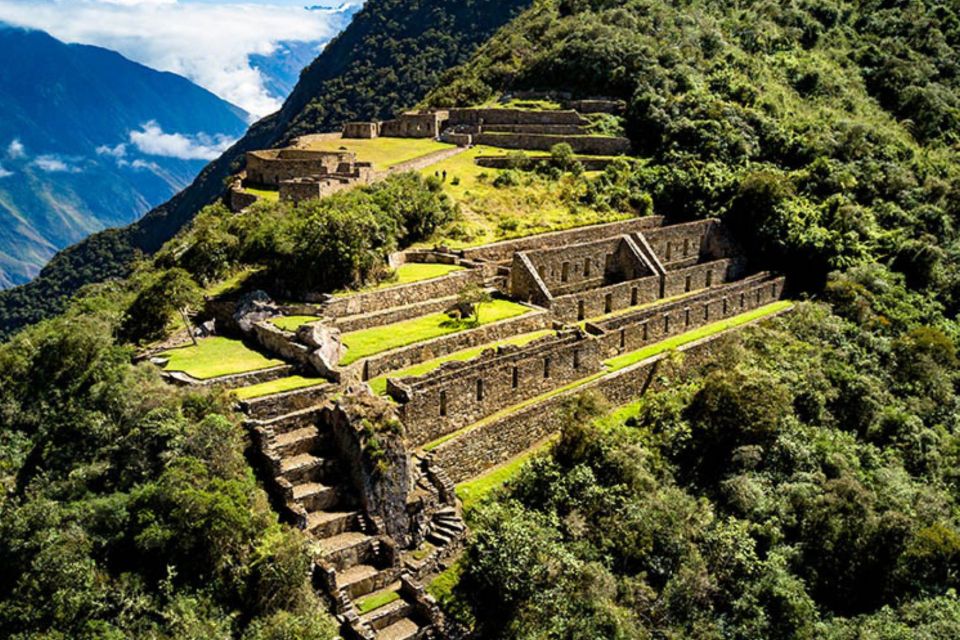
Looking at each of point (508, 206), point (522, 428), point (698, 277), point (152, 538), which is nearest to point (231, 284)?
point (522, 428)

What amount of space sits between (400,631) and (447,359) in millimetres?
9870

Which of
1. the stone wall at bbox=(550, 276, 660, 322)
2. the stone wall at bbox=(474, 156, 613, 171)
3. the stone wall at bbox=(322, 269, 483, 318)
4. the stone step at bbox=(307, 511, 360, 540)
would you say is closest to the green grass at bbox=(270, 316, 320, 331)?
the stone wall at bbox=(322, 269, 483, 318)

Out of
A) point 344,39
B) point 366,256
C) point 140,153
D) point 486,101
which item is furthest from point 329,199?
point 140,153

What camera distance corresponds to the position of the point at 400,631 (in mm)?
18344

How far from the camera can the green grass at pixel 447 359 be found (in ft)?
78.6

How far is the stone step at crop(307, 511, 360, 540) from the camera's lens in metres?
19.2

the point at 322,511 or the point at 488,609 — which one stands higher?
the point at 322,511

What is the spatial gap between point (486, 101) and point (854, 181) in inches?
1240

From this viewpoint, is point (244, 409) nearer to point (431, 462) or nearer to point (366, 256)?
point (431, 462)

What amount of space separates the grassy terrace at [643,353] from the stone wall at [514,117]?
24.2m

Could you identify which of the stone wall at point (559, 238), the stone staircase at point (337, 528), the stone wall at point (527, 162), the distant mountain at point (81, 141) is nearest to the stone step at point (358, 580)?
the stone staircase at point (337, 528)

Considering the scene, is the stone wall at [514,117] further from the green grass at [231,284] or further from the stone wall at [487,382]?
the stone wall at [487,382]

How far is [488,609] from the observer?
63.4ft

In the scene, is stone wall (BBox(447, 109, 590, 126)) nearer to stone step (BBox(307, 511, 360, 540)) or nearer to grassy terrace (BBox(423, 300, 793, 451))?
grassy terrace (BBox(423, 300, 793, 451))
